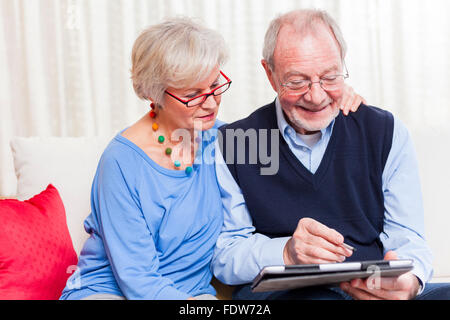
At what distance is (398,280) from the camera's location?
4.65ft

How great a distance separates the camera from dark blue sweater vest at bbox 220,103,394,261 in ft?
5.45

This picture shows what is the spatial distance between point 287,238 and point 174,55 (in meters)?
Answer: 0.67

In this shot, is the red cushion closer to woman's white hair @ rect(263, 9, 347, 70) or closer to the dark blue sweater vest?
the dark blue sweater vest

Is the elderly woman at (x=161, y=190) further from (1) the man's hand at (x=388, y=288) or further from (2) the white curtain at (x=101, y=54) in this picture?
(2) the white curtain at (x=101, y=54)

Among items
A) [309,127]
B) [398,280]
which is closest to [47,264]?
[309,127]

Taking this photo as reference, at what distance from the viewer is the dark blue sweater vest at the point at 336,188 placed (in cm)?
166

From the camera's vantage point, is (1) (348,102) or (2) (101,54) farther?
(2) (101,54)

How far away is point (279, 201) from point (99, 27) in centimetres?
181

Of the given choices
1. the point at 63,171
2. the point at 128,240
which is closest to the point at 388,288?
the point at 128,240

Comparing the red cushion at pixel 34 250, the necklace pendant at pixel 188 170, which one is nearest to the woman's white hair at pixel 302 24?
the necklace pendant at pixel 188 170

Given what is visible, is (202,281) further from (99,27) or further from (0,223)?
(99,27)

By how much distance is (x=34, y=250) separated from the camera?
5.44 feet

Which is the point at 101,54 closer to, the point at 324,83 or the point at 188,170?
the point at 188,170

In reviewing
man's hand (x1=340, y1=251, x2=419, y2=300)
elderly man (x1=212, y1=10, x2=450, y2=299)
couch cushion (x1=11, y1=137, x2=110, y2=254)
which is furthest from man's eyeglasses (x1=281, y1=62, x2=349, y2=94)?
couch cushion (x1=11, y1=137, x2=110, y2=254)
